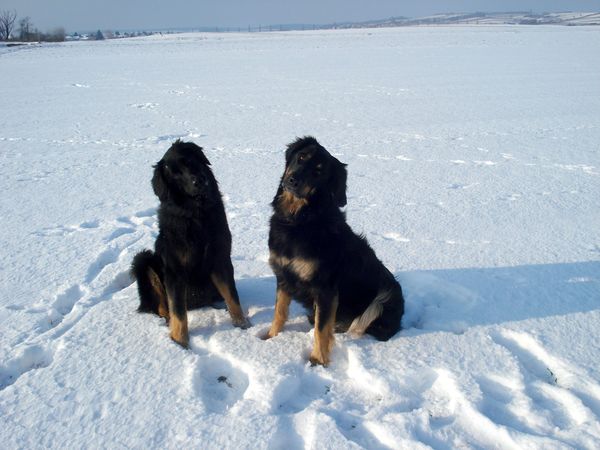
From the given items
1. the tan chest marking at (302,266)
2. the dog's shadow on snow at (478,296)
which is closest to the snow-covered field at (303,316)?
the dog's shadow on snow at (478,296)

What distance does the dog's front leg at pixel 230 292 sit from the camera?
3.73 meters

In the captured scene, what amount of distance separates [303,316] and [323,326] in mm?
712

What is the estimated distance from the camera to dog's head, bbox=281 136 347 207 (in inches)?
129

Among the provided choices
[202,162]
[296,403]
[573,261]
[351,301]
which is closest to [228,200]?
[202,162]

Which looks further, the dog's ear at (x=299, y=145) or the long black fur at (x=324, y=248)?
the dog's ear at (x=299, y=145)

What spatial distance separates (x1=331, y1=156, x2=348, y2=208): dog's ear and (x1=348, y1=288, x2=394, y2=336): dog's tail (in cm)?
83

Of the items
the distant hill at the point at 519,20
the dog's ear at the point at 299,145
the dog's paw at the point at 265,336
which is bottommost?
the dog's paw at the point at 265,336

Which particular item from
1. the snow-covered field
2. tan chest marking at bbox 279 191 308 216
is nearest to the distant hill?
the snow-covered field

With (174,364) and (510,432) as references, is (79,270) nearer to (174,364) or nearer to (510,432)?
(174,364)

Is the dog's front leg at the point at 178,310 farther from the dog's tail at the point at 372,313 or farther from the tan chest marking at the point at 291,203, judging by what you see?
the dog's tail at the point at 372,313

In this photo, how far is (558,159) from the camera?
26.5 ft

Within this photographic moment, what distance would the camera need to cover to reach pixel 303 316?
4059mm

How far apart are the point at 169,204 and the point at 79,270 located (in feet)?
5.54

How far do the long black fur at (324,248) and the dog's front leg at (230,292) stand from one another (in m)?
0.46
